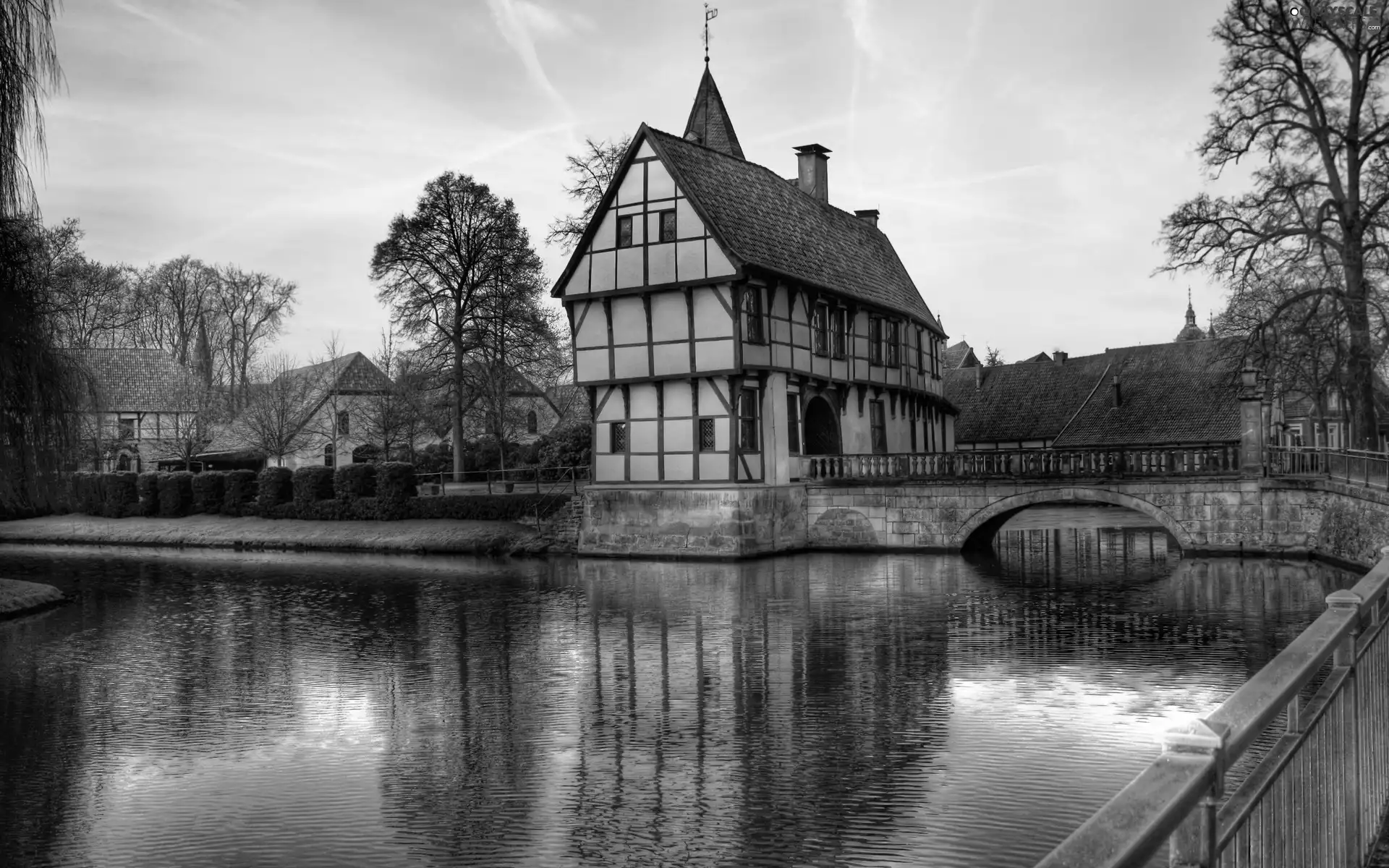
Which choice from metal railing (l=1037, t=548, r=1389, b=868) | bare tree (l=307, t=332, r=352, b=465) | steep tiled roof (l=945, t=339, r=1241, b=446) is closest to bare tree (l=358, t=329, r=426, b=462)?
bare tree (l=307, t=332, r=352, b=465)

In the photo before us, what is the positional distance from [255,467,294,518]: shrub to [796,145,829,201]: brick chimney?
21486 mm

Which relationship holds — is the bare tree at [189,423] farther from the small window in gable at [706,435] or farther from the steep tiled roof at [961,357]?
the steep tiled roof at [961,357]

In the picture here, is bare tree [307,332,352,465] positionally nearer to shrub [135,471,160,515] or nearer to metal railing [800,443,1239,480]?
shrub [135,471,160,515]

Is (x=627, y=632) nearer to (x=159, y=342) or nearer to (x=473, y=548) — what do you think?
(x=473, y=548)

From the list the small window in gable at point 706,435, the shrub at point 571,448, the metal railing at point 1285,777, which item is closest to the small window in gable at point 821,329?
the small window in gable at point 706,435

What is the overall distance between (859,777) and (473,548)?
27.4 meters

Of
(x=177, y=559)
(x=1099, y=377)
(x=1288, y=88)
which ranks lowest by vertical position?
(x=177, y=559)

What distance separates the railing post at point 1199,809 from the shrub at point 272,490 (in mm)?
Result: 43804

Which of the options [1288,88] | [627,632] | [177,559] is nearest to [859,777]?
[627,632]

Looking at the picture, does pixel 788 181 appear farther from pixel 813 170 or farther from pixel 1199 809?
pixel 1199 809

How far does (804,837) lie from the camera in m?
7.66

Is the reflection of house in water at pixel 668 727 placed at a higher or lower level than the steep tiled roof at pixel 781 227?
lower

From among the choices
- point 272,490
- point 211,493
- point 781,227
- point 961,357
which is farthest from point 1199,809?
point 961,357

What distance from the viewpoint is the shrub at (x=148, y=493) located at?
47.1m
